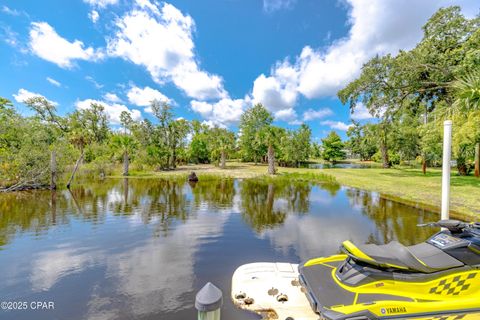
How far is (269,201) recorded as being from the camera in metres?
11.2

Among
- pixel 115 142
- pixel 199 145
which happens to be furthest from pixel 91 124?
pixel 199 145

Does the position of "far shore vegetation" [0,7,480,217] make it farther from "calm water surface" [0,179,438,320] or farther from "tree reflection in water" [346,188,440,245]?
"calm water surface" [0,179,438,320]

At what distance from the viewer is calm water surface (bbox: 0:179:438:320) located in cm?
348

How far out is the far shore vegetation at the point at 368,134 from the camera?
12.4m

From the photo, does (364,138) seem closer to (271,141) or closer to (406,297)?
(271,141)

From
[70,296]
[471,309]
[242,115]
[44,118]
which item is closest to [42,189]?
[70,296]

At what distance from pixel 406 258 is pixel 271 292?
74.5 inches

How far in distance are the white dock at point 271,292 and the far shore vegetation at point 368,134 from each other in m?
8.48

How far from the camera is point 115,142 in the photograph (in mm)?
28969

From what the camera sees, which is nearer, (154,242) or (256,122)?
(154,242)

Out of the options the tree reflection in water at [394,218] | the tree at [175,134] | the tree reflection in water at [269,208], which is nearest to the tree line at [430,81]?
the tree reflection in water at [394,218]

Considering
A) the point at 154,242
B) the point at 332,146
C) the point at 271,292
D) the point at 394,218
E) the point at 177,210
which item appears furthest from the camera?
the point at 332,146

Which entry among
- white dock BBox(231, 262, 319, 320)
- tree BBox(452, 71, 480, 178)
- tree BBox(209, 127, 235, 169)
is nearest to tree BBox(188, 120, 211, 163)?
tree BBox(209, 127, 235, 169)

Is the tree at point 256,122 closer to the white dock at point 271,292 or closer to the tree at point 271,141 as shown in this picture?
the tree at point 271,141
